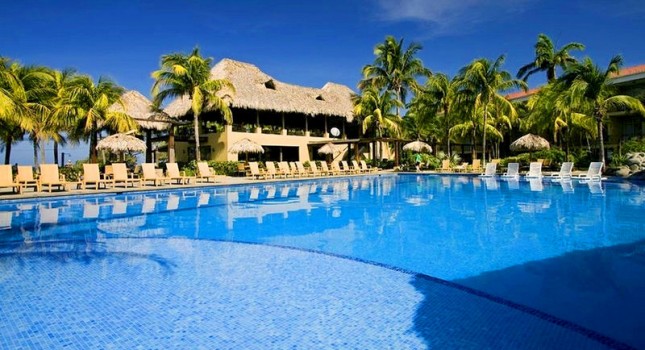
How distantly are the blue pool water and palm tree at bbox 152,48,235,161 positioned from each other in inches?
460

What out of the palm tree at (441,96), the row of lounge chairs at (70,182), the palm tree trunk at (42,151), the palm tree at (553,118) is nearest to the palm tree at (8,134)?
the palm tree trunk at (42,151)

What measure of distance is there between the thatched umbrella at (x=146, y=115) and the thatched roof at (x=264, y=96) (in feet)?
3.86

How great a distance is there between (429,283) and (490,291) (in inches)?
22.4

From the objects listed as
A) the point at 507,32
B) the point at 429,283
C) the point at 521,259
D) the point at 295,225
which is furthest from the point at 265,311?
the point at 507,32

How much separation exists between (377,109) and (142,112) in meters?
14.1

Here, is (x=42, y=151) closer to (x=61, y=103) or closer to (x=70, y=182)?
(x=61, y=103)

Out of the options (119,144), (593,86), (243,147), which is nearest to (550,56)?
(593,86)

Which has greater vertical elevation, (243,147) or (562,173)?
(243,147)

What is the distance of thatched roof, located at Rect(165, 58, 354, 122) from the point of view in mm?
23594

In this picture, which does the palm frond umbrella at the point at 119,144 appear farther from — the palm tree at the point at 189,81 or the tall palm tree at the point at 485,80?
the tall palm tree at the point at 485,80

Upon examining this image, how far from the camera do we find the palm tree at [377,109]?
26.9 m

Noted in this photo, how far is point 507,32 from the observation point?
65.8 feet

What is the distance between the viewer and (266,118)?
27219mm

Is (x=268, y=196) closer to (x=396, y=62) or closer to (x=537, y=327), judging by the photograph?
(x=537, y=327)
